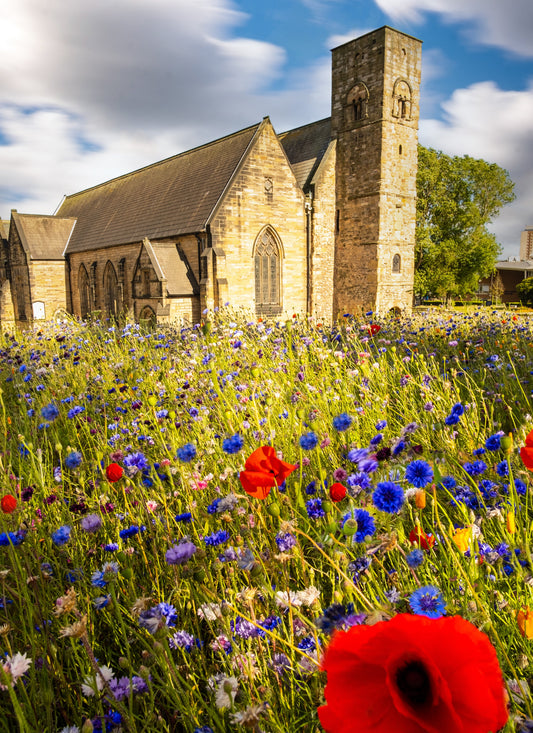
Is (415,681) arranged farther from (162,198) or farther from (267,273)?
(162,198)

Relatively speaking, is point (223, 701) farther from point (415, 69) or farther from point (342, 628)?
point (415, 69)

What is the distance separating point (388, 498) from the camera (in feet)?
4.26

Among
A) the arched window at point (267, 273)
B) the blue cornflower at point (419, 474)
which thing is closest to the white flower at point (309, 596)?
the blue cornflower at point (419, 474)

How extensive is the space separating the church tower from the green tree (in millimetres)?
9977

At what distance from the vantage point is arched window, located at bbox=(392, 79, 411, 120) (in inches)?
821

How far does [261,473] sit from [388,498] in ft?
1.21

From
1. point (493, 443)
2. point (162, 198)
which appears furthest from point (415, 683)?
point (162, 198)

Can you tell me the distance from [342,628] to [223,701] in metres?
0.34

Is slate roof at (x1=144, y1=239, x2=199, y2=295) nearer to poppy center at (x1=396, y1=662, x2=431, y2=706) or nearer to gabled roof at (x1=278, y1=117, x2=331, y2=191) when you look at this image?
gabled roof at (x1=278, y1=117, x2=331, y2=191)

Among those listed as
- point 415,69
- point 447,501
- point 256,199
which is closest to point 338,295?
point 256,199

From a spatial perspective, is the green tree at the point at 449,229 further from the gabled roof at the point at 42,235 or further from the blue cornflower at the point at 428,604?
the blue cornflower at the point at 428,604

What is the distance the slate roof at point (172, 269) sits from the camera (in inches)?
754

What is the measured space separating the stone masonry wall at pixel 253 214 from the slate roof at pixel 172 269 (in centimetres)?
151

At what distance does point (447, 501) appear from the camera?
2201mm
